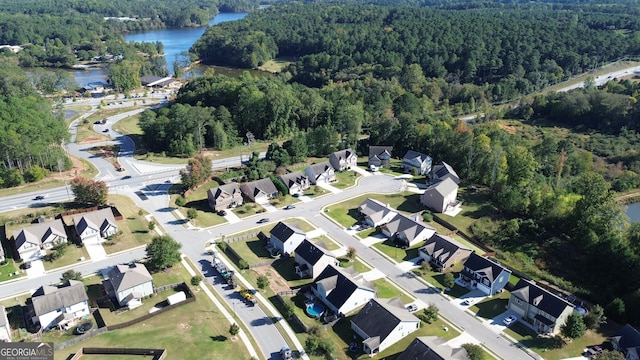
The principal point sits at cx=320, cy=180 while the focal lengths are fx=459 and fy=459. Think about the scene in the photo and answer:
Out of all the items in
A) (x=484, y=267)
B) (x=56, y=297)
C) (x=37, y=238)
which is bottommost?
(x=484, y=267)

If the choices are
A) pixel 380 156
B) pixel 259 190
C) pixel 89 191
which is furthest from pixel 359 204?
pixel 89 191

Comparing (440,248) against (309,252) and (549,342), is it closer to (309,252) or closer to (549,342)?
(549,342)

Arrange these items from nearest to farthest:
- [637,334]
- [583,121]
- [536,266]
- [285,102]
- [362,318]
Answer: [637,334] → [362,318] → [536,266] → [285,102] → [583,121]

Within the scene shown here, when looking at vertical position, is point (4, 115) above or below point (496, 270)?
above

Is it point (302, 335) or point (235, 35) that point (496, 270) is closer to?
point (302, 335)

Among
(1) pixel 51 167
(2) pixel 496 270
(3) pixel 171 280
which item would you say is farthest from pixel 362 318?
(1) pixel 51 167

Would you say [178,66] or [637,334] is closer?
[637,334]

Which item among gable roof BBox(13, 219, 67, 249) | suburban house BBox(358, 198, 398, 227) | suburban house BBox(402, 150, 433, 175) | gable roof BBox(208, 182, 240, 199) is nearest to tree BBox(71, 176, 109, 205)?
gable roof BBox(13, 219, 67, 249)
